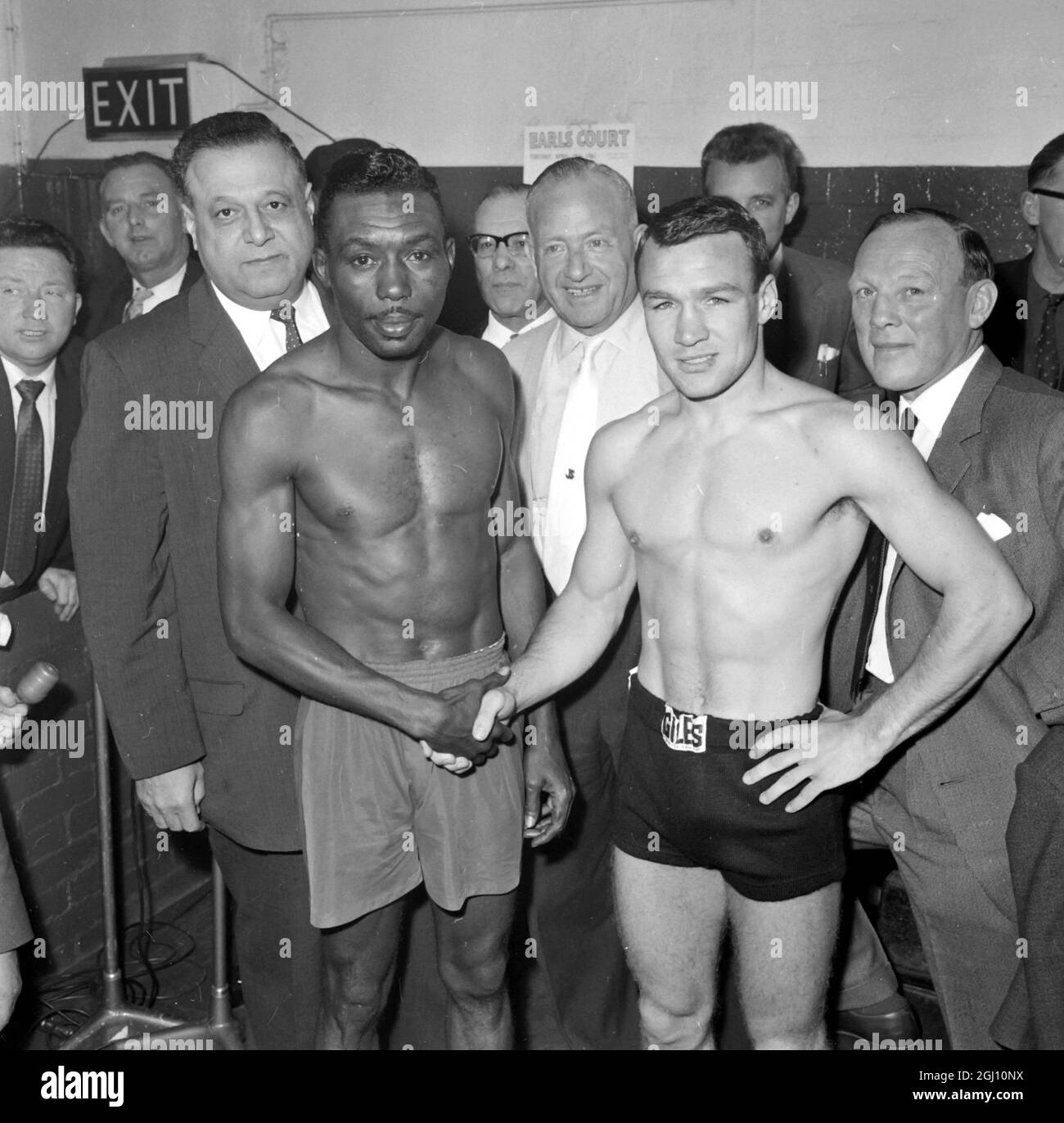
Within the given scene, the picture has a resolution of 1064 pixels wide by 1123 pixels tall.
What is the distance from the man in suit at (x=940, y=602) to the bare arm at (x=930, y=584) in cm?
14

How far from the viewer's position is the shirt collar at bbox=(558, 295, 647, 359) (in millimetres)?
2809

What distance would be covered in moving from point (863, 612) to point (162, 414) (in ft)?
4.68

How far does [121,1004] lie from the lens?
3.02 meters

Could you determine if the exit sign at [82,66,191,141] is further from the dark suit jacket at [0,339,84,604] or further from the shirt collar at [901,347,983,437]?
the shirt collar at [901,347,983,437]

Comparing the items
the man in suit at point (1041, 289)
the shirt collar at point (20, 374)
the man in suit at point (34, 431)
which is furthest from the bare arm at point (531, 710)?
the man in suit at point (1041, 289)

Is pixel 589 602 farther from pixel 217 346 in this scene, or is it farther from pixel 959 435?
pixel 217 346

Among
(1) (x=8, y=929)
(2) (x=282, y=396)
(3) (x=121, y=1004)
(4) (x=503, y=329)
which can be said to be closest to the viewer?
(1) (x=8, y=929)

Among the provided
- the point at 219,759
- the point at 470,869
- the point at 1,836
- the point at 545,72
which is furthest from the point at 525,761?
the point at 545,72

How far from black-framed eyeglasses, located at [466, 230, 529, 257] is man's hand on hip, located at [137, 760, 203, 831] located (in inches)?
60.7

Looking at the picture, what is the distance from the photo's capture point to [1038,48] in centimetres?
336

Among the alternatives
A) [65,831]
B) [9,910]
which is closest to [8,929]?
[9,910]

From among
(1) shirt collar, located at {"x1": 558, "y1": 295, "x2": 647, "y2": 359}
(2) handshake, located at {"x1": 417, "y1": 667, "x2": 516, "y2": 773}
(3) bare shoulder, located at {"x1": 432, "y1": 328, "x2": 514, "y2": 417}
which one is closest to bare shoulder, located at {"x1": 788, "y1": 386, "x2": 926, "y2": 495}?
(3) bare shoulder, located at {"x1": 432, "y1": 328, "x2": 514, "y2": 417}

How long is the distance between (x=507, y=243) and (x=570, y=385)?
2.01ft

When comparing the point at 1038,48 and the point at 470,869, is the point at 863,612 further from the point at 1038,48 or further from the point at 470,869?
the point at 1038,48
